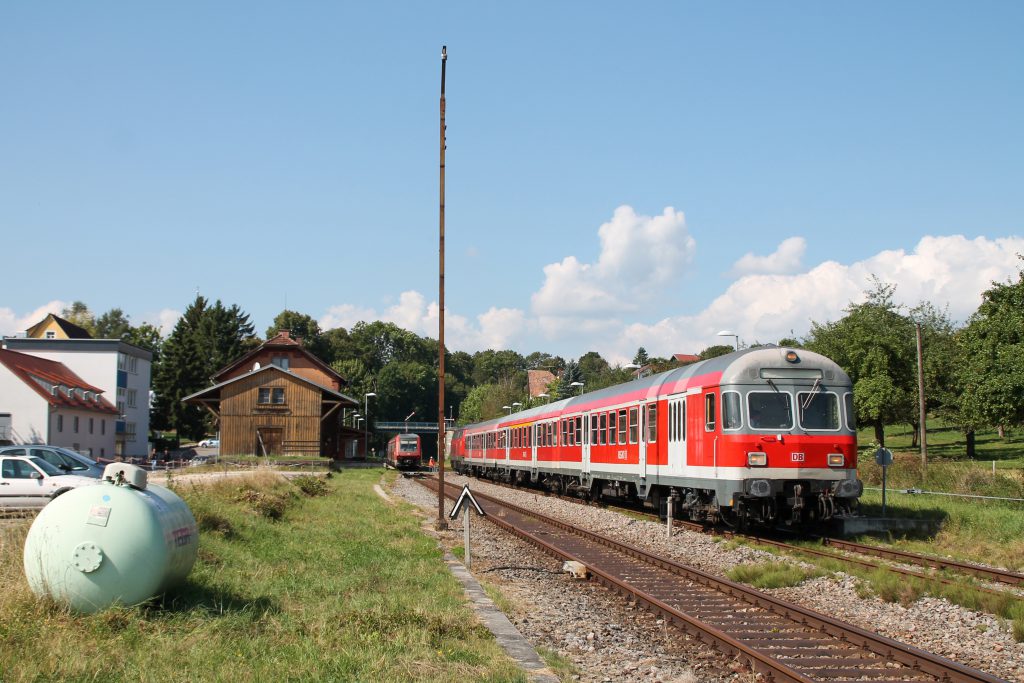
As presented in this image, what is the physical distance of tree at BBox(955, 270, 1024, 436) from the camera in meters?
38.5

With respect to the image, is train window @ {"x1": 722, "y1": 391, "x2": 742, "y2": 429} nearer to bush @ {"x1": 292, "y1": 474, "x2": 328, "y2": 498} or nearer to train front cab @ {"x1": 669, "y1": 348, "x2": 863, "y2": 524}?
train front cab @ {"x1": 669, "y1": 348, "x2": 863, "y2": 524}

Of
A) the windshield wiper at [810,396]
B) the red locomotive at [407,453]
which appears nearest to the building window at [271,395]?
the red locomotive at [407,453]

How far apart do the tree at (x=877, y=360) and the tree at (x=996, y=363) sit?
6733 millimetres

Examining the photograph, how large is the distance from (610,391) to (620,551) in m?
10.2

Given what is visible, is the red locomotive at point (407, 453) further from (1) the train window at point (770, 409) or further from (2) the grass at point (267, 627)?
(2) the grass at point (267, 627)

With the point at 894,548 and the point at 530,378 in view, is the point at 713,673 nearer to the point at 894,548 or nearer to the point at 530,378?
the point at 894,548

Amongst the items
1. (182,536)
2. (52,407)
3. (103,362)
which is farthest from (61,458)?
(103,362)

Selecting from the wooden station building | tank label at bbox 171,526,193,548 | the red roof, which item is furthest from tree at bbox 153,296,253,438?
tank label at bbox 171,526,193,548

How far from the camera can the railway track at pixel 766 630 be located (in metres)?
7.90

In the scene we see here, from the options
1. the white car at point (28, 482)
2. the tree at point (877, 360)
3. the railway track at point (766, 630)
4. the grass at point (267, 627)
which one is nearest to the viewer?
the grass at point (267, 627)

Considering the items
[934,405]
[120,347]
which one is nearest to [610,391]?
[934,405]

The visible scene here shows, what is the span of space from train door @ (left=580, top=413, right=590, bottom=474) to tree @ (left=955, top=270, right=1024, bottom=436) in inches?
798

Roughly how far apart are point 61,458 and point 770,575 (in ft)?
60.5

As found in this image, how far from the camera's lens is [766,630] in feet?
31.9
